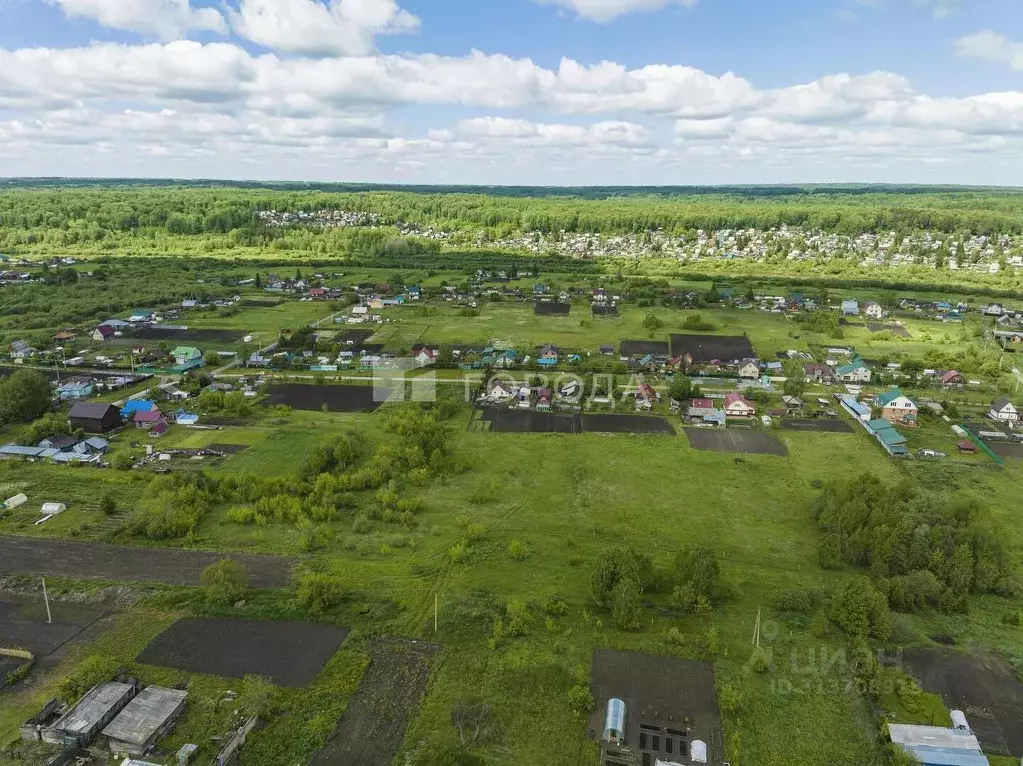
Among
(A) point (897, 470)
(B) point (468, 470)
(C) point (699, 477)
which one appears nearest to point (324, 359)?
(B) point (468, 470)

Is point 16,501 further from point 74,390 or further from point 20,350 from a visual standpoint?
point 20,350

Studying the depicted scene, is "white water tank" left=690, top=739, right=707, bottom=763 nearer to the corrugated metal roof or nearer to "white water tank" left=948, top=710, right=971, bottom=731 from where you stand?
"white water tank" left=948, top=710, right=971, bottom=731

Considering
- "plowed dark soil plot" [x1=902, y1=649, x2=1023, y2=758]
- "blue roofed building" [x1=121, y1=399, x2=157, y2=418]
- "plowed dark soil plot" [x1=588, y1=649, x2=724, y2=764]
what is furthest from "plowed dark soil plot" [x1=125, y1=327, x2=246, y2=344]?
"plowed dark soil plot" [x1=902, y1=649, x2=1023, y2=758]

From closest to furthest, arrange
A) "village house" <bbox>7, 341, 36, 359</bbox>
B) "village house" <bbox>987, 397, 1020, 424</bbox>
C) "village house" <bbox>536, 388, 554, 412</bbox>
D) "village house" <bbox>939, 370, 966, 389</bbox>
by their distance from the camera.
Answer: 1. "village house" <bbox>987, 397, 1020, 424</bbox>
2. "village house" <bbox>536, 388, 554, 412</bbox>
3. "village house" <bbox>939, 370, 966, 389</bbox>
4. "village house" <bbox>7, 341, 36, 359</bbox>

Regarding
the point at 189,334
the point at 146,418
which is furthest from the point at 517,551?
the point at 189,334

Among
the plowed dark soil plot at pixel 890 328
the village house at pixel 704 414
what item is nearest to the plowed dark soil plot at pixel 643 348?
the village house at pixel 704 414

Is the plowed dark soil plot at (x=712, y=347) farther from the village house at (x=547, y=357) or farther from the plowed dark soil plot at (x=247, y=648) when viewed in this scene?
the plowed dark soil plot at (x=247, y=648)
